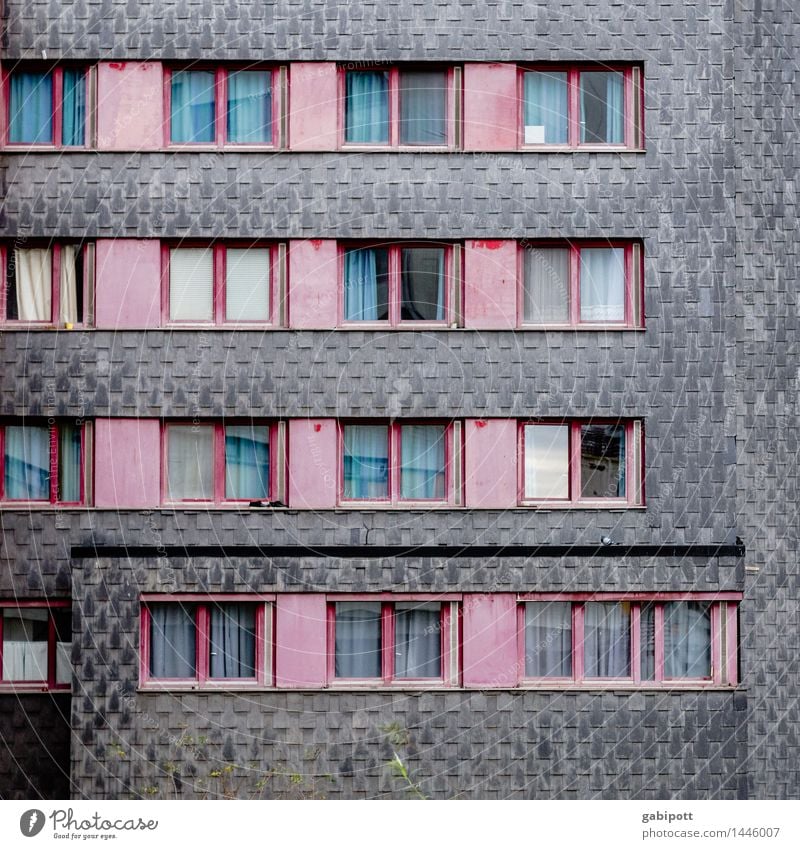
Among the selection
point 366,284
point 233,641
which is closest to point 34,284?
point 366,284

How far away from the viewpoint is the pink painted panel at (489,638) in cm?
2897

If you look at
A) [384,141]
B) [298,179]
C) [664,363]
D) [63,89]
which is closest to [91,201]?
[63,89]

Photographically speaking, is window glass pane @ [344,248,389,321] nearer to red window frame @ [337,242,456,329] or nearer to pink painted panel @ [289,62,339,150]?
red window frame @ [337,242,456,329]

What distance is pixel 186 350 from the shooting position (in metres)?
29.4

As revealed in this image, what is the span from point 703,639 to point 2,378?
1594 cm

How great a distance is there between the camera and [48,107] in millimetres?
29797

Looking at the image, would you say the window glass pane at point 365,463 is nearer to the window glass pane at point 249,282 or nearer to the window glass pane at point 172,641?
the window glass pane at point 249,282

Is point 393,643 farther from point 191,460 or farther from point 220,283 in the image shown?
point 220,283

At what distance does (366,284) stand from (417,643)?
7765 millimetres

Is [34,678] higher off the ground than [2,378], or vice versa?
[2,378]

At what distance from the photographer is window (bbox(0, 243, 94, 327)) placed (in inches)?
1171

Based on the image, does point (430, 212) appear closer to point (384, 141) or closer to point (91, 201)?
point (384, 141)

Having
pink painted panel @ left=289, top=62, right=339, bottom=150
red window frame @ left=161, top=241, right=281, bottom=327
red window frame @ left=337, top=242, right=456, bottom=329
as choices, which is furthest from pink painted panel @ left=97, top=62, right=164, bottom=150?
red window frame @ left=337, top=242, right=456, bottom=329

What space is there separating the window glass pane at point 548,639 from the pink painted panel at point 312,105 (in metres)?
10.9
